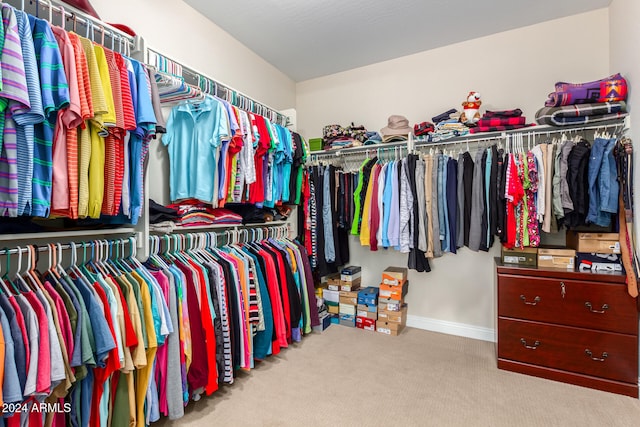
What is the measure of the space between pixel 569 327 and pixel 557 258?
45 centimetres

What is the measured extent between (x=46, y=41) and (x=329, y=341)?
258cm

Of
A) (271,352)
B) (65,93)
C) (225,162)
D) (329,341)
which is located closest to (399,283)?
(329,341)

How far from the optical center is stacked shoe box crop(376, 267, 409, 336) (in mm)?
2889

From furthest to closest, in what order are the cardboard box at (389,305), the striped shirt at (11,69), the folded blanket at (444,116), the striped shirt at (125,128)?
the cardboard box at (389,305)
the folded blanket at (444,116)
the striped shirt at (125,128)
the striped shirt at (11,69)

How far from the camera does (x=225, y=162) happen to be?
204 centimetres

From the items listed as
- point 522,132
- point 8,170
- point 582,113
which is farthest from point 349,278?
point 8,170

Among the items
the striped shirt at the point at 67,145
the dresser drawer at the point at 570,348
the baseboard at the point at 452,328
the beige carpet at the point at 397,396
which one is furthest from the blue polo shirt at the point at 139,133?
the baseboard at the point at 452,328

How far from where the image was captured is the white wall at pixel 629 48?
6.41 feet

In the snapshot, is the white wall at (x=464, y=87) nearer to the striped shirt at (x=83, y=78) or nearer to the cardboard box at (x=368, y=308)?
the cardboard box at (x=368, y=308)

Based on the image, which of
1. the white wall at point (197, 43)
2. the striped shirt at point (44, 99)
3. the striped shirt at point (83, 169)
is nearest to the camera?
the striped shirt at point (44, 99)

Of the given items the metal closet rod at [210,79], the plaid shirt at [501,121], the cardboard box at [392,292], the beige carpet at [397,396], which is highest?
the metal closet rod at [210,79]

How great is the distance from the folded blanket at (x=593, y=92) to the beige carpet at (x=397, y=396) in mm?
1914

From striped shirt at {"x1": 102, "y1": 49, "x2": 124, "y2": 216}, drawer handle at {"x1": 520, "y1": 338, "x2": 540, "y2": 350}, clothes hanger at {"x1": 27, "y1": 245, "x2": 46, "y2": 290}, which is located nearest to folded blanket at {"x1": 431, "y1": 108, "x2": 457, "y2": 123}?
drawer handle at {"x1": 520, "y1": 338, "x2": 540, "y2": 350}

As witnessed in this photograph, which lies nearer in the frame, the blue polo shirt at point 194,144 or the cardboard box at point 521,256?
the blue polo shirt at point 194,144
